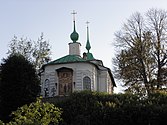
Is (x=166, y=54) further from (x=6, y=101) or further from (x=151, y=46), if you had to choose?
(x=6, y=101)

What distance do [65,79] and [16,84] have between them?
40.5ft

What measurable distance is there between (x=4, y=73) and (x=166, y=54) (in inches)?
602

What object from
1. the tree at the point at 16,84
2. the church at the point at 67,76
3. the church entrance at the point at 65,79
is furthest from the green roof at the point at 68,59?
the tree at the point at 16,84

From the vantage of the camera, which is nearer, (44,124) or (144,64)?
(44,124)

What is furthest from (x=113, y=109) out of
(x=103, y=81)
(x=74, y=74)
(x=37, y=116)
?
(x=103, y=81)

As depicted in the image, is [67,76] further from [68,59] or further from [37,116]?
[37,116]

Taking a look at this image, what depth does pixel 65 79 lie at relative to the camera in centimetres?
4103

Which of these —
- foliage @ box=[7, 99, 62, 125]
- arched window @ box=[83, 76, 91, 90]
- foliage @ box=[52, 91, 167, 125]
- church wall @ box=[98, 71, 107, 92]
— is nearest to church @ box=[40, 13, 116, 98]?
arched window @ box=[83, 76, 91, 90]

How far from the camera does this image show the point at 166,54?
37375 millimetres

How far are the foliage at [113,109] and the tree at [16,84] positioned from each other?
Answer: 2.31m

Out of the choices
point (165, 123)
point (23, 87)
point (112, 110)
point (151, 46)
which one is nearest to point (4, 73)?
Answer: point (23, 87)

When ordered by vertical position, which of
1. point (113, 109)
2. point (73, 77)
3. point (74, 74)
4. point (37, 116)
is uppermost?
point (74, 74)

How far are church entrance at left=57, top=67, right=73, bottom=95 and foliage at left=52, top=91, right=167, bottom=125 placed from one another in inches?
452

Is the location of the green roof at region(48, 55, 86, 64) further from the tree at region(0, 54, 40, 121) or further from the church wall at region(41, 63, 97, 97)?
the tree at region(0, 54, 40, 121)
